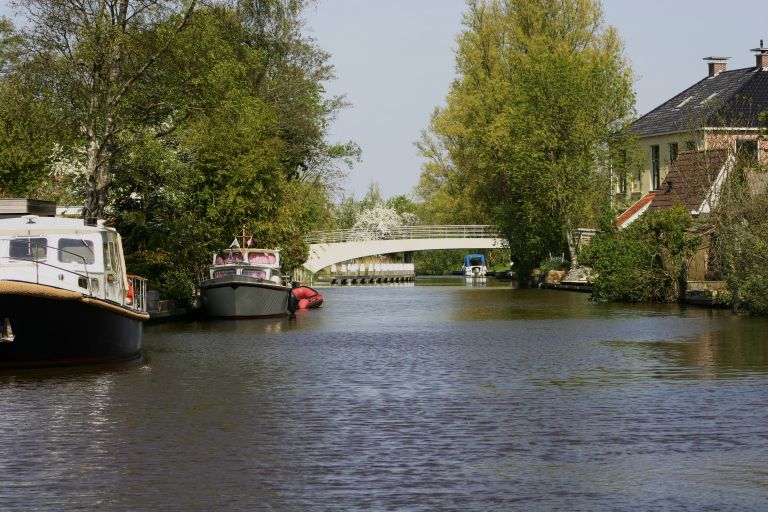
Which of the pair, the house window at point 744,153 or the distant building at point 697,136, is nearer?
the house window at point 744,153

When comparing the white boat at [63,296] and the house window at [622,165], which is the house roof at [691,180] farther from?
the white boat at [63,296]

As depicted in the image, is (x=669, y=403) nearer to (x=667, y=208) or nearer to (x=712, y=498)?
(x=712, y=498)

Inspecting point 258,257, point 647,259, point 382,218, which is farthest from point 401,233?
point 258,257

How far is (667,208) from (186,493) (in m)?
49.7

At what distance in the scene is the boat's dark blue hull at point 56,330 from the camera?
23.8 metres

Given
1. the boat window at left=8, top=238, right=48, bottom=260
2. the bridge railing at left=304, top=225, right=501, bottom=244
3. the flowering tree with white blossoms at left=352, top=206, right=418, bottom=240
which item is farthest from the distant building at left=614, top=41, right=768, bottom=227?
the flowering tree with white blossoms at left=352, top=206, right=418, bottom=240

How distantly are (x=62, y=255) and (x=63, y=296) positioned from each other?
3739 millimetres

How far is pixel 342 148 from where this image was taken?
6838 centimetres

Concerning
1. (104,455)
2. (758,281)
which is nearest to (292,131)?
(758,281)

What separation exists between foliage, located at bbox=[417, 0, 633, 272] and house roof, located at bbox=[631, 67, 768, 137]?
2540 millimetres

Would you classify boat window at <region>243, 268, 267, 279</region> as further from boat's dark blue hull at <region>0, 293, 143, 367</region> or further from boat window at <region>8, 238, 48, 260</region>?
boat's dark blue hull at <region>0, 293, 143, 367</region>

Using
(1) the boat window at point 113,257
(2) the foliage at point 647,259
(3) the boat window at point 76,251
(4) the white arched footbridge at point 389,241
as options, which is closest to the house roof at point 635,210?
(2) the foliage at point 647,259

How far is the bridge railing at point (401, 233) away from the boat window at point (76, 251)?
7147 centimetres

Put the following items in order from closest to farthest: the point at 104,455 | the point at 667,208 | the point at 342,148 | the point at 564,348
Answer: the point at 104,455 < the point at 564,348 < the point at 667,208 < the point at 342,148
